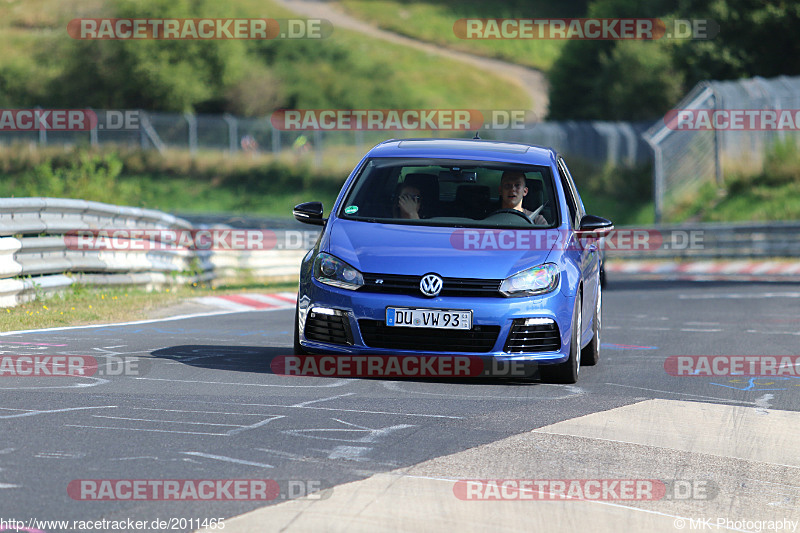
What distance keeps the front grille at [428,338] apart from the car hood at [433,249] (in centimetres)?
38

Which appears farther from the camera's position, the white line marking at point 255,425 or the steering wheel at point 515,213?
the steering wheel at point 515,213

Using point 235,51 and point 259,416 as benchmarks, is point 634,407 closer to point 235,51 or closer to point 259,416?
point 259,416

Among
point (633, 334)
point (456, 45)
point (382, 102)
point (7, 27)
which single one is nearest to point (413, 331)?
point (633, 334)

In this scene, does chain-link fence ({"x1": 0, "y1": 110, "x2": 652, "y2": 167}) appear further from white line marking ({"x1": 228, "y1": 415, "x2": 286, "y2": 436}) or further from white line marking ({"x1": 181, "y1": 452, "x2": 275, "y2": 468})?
white line marking ({"x1": 181, "y1": 452, "x2": 275, "y2": 468})

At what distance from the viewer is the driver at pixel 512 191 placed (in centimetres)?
995

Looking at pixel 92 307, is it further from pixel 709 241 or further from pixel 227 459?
pixel 709 241

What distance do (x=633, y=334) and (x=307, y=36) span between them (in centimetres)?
7053

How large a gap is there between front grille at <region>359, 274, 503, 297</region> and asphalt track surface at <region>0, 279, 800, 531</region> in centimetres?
67

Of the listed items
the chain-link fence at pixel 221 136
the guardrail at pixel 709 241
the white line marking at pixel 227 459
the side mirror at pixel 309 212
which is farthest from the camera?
the chain-link fence at pixel 221 136

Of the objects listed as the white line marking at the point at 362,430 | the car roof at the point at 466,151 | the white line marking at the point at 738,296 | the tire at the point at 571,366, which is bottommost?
the white line marking at the point at 362,430

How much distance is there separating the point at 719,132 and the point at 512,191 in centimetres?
2552

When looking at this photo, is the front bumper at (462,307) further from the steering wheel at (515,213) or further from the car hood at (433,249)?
the steering wheel at (515,213)

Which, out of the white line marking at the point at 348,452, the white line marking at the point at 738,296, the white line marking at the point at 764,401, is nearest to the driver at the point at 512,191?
the white line marking at the point at 764,401

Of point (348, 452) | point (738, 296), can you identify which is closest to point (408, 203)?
point (348, 452)
